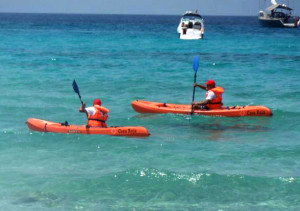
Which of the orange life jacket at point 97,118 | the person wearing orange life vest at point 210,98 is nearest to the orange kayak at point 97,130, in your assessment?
the orange life jacket at point 97,118

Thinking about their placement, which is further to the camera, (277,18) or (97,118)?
(277,18)

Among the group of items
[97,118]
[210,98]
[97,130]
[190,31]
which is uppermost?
[190,31]

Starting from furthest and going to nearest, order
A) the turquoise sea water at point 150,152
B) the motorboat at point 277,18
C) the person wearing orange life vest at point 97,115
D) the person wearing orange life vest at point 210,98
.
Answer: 1. the motorboat at point 277,18
2. the person wearing orange life vest at point 210,98
3. the person wearing orange life vest at point 97,115
4. the turquoise sea water at point 150,152

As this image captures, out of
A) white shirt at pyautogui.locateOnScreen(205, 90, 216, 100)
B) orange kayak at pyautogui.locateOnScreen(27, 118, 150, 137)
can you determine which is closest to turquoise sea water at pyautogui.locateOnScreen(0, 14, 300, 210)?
orange kayak at pyautogui.locateOnScreen(27, 118, 150, 137)

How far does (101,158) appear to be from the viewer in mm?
14969

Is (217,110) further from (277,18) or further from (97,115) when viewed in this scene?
(277,18)

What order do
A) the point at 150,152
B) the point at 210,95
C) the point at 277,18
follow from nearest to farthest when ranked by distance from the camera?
the point at 150,152 < the point at 210,95 < the point at 277,18

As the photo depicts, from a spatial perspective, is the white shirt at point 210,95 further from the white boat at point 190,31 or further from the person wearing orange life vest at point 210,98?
the white boat at point 190,31

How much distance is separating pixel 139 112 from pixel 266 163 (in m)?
6.61

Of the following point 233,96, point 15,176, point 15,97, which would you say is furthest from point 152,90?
point 15,176

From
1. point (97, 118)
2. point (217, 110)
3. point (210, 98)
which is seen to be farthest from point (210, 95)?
point (97, 118)

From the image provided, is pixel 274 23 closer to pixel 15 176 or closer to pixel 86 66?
pixel 86 66

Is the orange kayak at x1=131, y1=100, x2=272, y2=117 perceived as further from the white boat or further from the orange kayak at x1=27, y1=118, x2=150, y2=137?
the white boat

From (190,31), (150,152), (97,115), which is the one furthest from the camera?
(190,31)
